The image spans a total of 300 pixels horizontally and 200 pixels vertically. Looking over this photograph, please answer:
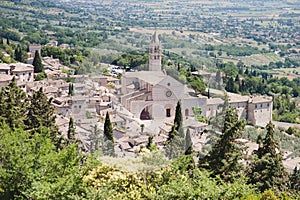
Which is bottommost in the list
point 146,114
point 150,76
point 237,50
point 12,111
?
point 237,50

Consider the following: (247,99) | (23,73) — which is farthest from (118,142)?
(247,99)

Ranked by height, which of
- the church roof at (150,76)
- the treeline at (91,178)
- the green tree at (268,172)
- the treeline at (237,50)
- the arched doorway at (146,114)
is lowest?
the treeline at (237,50)

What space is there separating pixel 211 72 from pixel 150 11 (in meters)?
65.3

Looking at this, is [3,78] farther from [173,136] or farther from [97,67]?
[173,136]

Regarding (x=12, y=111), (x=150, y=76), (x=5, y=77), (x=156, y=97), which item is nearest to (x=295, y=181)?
Answer: (x=12, y=111)

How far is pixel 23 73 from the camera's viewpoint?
2375cm

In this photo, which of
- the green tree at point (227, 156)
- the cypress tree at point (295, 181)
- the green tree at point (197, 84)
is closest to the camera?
the green tree at point (227, 156)

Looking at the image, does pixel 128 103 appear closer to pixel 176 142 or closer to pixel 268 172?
pixel 176 142

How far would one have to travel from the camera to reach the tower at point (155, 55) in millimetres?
22459

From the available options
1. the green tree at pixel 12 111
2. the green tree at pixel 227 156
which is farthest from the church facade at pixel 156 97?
the green tree at pixel 227 156

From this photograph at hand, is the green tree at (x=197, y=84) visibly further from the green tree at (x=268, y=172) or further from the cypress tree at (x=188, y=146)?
the green tree at (x=268, y=172)

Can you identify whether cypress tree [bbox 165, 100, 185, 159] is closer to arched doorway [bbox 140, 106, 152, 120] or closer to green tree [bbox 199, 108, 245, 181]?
green tree [bbox 199, 108, 245, 181]

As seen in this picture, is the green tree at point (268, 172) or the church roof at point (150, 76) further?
the church roof at point (150, 76)

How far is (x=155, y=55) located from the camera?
22.7 meters
